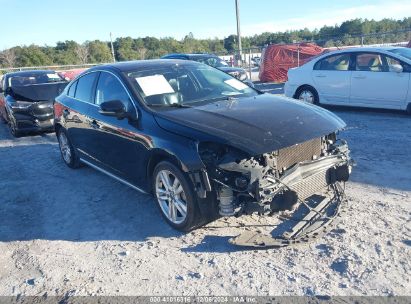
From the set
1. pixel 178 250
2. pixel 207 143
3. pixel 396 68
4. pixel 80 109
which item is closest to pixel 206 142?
pixel 207 143

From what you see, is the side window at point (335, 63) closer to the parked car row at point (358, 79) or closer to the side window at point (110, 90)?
the parked car row at point (358, 79)

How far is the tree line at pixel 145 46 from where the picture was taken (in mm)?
54500

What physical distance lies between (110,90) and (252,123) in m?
2.08

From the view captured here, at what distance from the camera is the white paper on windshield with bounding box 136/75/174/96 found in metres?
4.89

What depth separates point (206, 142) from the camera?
3.92 meters

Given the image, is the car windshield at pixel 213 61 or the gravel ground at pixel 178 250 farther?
the car windshield at pixel 213 61

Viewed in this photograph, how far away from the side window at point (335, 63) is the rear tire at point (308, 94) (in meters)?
0.57

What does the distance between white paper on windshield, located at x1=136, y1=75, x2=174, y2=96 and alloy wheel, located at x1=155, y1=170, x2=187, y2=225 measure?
42.3 inches

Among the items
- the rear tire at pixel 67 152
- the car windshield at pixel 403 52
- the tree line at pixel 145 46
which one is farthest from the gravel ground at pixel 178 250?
the tree line at pixel 145 46

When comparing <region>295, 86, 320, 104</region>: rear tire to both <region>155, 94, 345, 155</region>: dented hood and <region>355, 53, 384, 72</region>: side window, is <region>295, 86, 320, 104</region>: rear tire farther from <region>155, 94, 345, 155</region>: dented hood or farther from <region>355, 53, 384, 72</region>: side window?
<region>155, 94, 345, 155</region>: dented hood

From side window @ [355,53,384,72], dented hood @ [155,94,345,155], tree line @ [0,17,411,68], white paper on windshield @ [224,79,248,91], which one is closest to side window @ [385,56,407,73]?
side window @ [355,53,384,72]

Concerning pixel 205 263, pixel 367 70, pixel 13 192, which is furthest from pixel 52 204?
pixel 367 70

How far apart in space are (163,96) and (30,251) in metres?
2.17

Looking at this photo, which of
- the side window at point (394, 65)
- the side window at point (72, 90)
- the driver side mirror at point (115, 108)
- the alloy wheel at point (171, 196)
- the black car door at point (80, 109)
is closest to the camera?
the alloy wheel at point (171, 196)
